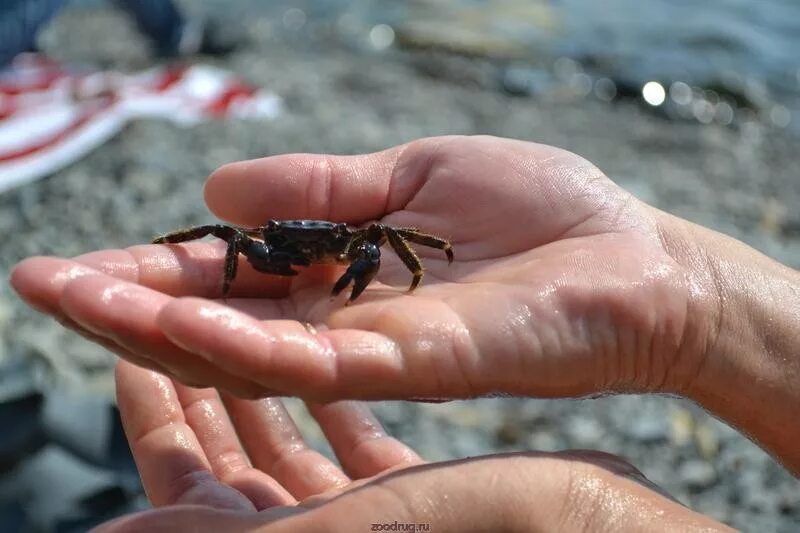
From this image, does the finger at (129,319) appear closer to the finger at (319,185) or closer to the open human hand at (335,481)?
the open human hand at (335,481)

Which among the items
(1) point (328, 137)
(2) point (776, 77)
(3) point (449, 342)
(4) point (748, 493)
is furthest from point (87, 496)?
(2) point (776, 77)

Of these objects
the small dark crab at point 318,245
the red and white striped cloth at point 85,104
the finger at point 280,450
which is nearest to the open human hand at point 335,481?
the finger at point 280,450

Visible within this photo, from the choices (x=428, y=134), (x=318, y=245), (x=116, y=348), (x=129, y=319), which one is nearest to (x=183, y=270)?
(x=318, y=245)

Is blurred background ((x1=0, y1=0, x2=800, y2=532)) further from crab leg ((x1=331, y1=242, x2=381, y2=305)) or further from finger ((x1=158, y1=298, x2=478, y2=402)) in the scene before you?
finger ((x1=158, y1=298, x2=478, y2=402))

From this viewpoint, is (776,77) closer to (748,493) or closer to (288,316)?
(748,493)

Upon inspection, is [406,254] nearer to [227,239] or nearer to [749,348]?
[227,239]

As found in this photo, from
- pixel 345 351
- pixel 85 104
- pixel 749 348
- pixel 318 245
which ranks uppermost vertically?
pixel 345 351
